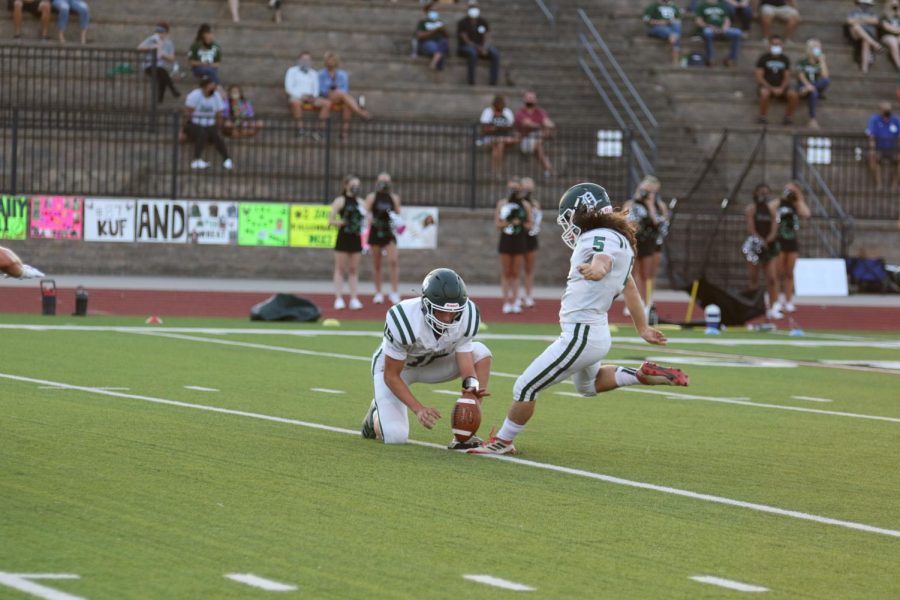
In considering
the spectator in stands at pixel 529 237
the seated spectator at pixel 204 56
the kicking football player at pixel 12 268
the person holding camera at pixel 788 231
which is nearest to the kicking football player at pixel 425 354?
the kicking football player at pixel 12 268

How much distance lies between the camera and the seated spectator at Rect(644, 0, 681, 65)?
38.1 meters

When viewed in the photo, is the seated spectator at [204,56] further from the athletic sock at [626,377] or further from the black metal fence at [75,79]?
the athletic sock at [626,377]

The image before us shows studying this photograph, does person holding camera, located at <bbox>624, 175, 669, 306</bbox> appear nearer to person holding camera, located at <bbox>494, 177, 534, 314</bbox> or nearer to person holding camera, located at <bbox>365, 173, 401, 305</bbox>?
person holding camera, located at <bbox>494, 177, 534, 314</bbox>

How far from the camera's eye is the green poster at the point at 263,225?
31.5 meters

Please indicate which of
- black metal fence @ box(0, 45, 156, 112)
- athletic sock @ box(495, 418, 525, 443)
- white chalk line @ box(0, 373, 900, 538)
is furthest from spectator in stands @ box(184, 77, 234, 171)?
athletic sock @ box(495, 418, 525, 443)

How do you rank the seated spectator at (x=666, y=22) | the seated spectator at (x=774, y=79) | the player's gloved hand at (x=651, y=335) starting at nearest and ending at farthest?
the player's gloved hand at (x=651, y=335) < the seated spectator at (x=774, y=79) < the seated spectator at (x=666, y=22)

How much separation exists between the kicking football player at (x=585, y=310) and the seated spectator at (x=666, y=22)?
92.1 ft

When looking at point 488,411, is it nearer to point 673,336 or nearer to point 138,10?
point 673,336

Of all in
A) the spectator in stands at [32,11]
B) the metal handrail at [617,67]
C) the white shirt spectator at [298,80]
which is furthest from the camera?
the metal handrail at [617,67]

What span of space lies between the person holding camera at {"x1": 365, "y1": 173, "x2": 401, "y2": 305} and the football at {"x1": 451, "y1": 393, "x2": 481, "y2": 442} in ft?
50.9

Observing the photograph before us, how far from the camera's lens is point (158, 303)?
26.1 meters

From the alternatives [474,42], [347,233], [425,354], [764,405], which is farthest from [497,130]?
[425,354]

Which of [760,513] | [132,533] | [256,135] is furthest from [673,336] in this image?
[132,533]

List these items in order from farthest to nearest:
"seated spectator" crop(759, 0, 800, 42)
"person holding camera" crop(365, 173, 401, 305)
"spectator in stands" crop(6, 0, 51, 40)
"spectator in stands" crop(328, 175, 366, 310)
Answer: "seated spectator" crop(759, 0, 800, 42) → "spectator in stands" crop(6, 0, 51, 40) → "person holding camera" crop(365, 173, 401, 305) → "spectator in stands" crop(328, 175, 366, 310)
